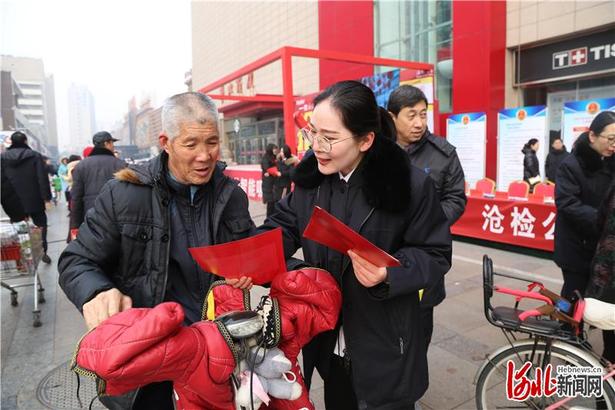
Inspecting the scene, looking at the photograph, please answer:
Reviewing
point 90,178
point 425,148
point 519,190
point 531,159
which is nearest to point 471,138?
point 531,159

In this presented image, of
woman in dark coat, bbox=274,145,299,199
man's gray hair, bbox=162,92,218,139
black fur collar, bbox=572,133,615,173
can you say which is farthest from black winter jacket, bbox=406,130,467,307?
woman in dark coat, bbox=274,145,299,199

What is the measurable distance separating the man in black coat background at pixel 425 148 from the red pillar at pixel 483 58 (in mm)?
8238

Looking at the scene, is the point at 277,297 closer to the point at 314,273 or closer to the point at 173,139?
the point at 314,273

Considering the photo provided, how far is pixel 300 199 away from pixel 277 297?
0.48 meters

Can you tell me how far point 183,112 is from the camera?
4.69ft

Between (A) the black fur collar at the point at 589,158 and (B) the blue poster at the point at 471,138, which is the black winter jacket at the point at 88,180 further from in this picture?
(B) the blue poster at the point at 471,138

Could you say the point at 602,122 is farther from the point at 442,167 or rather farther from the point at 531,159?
the point at 531,159

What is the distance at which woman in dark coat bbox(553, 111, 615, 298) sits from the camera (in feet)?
8.73

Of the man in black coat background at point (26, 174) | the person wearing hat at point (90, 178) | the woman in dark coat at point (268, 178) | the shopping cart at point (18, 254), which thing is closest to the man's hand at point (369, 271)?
the person wearing hat at point (90, 178)

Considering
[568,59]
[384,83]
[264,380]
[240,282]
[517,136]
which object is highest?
[568,59]

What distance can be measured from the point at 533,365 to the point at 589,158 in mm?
1450

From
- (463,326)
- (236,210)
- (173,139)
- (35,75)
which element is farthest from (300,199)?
(35,75)

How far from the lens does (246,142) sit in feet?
79.7

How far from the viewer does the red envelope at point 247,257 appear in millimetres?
1200
